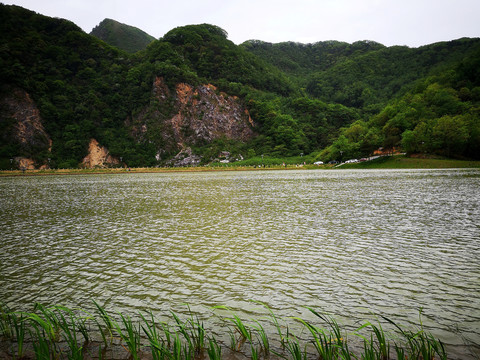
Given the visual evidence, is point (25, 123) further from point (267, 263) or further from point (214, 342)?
point (214, 342)

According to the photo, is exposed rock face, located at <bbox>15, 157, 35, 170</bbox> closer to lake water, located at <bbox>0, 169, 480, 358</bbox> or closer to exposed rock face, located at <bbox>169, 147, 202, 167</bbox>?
exposed rock face, located at <bbox>169, 147, 202, 167</bbox>

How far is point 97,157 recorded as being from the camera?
507 ft

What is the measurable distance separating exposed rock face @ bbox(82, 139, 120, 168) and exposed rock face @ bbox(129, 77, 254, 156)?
2126cm

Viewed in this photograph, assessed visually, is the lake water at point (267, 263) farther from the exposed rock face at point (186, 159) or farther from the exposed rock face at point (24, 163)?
the exposed rock face at point (24, 163)

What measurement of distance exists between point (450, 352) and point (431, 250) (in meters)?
6.52

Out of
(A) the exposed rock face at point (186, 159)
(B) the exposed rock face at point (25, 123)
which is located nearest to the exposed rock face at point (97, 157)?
(B) the exposed rock face at point (25, 123)

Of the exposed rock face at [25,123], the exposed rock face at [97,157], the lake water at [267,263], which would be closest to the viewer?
the lake water at [267,263]

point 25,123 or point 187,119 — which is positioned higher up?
point 187,119

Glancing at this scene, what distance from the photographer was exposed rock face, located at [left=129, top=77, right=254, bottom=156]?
168 m

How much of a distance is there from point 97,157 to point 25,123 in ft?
121

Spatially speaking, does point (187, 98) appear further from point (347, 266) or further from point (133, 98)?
point (347, 266)

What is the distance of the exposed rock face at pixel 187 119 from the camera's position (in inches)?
6604

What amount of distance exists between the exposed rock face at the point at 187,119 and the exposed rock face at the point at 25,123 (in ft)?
155

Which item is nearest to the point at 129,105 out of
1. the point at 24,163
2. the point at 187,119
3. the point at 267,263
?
the point at 187,119
